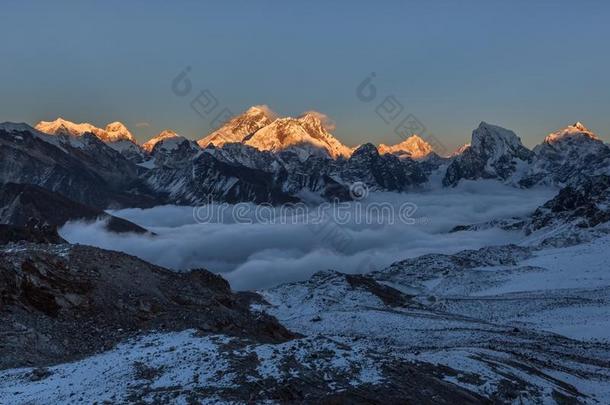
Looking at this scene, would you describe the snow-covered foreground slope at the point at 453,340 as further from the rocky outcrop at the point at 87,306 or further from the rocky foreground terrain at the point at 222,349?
the rocky outcrop at the point at 87,306

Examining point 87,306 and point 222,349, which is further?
point 87,306

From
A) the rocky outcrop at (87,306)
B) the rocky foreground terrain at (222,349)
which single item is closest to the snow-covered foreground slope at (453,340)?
the rocky foreground terrain at (222,349)

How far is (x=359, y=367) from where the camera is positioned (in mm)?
34125

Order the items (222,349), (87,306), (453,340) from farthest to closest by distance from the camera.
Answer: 1. (453,340)
2. (87,306)
3. (222,349)

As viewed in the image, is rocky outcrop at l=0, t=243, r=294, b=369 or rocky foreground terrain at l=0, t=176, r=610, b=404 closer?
rocky foreground terrain at l=0, t=176, r=610, b=404

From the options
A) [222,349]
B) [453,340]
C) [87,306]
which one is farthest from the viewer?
[453,340]

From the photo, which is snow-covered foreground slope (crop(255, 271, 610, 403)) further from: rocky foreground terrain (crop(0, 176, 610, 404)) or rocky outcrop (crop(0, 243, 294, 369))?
rocky outcrop (crop(0, 243, 294, 369))

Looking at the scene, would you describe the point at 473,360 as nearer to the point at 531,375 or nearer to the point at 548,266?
the point at 531,375

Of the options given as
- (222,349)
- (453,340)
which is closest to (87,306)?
(222,349)

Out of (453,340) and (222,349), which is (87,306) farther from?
(453,340)

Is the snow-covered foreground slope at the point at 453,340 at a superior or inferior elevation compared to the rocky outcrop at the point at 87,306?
inferior

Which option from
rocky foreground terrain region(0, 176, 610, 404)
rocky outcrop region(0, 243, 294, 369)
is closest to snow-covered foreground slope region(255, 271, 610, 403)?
rocky foreground terrain region(0, 176, 610, 404)

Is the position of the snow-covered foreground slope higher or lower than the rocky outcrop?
lower

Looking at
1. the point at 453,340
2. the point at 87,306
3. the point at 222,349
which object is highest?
the point at 87,306
